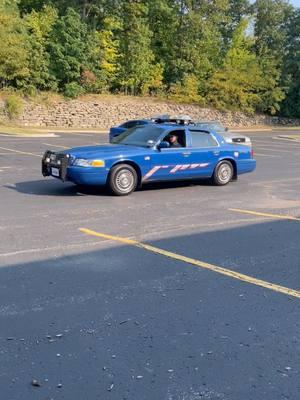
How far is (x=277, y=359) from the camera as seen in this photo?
3.96 m

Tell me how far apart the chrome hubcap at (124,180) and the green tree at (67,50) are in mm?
35598

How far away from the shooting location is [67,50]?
45.3 metres

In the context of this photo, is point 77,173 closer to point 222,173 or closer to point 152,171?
point 152,171

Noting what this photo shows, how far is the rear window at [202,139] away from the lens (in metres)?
12.4

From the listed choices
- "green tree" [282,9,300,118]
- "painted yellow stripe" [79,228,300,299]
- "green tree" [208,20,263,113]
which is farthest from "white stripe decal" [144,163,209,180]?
"green tree" [282,9,300,118]

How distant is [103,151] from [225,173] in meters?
3.39

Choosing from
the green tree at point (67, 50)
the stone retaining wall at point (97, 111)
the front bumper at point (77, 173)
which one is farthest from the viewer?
the green tree at point (67, 50)

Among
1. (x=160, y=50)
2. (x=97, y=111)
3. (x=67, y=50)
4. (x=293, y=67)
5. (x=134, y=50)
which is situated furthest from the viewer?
(x=293, y=67)

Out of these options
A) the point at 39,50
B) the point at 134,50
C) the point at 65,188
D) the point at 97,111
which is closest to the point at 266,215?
the point at 65,188

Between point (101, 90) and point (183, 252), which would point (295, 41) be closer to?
point (101, 90)

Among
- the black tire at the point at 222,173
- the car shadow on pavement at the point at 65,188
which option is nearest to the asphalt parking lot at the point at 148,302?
the car shadow on pavement at the point at 65,188

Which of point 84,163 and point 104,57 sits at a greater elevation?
point 104,57

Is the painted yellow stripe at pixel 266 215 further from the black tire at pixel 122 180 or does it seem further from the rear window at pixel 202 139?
the rear window at pixel 202 139

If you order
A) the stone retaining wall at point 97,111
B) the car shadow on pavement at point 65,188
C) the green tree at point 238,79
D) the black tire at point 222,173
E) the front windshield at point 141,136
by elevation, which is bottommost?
the car shadow on pavement at point 65,188
